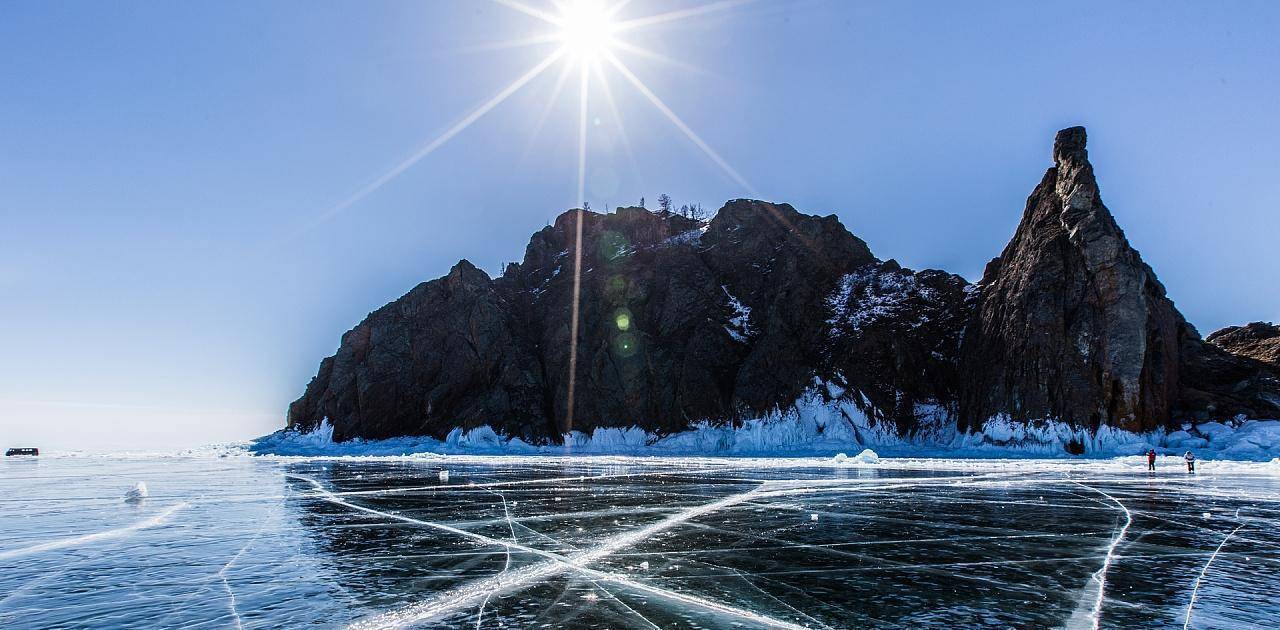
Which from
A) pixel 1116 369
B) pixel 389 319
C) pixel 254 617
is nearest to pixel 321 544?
pixel 254 617

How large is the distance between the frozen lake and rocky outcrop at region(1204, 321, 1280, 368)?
77028 mm

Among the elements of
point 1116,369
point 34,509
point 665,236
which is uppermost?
point 665,236

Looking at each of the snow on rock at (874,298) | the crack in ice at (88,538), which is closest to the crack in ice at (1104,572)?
the crack in ice at (88,538)

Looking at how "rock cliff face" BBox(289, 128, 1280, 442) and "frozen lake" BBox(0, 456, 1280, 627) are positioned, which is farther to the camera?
"rock cliff face" BBox(289, 128, 1280, 442)

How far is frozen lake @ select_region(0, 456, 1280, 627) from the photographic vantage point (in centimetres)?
763

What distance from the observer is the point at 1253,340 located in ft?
281

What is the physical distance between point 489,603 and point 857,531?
8.75 meters

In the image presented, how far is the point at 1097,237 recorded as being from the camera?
65.1 metres

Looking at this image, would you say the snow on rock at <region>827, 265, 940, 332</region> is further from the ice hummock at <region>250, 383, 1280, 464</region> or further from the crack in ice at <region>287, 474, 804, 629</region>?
the crack in ice at <region>287, 474, 804, 629</region>

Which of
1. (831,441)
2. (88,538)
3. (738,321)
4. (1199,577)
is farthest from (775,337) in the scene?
(88,538)

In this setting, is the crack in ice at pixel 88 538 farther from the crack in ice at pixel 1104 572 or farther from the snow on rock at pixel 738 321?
the snow on rock at pixel 738 321

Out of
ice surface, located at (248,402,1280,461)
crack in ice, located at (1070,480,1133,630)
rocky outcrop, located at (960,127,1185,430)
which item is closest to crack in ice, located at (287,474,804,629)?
crack in ice, located at (1070,480,1133,630)

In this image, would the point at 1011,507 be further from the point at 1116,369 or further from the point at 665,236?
the point at 665,236

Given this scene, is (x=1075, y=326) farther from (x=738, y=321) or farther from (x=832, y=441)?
(x=738, y=321)
